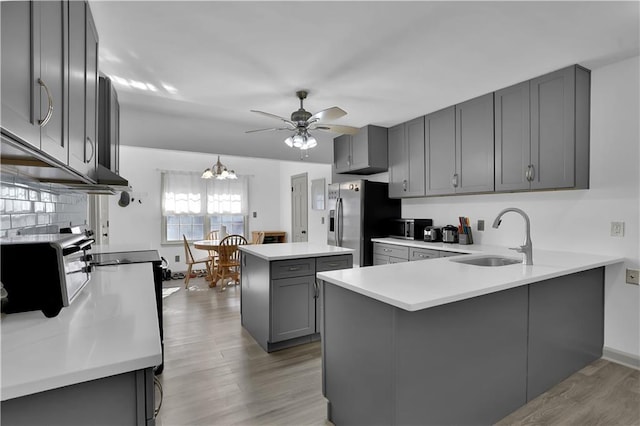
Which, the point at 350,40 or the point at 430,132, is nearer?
the point at 350,40

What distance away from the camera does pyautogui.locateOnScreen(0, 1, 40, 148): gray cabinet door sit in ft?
2.46

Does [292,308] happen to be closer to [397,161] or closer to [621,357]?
[397,161]

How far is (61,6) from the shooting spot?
3.86 feet

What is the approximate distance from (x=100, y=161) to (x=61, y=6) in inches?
48.7

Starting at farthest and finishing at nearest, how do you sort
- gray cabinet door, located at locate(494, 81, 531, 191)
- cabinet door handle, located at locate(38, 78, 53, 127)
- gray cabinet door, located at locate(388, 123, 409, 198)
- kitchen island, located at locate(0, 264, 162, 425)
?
gray cabinet door, located at locate(388, 123, 409, 198) < gray cabinet door, located at locate(494, 81, 531, 191) < cabinet door handle, located at locate(38, 78, 53, 127) < kitchen island, located at locate(0, 264, 162, 425)

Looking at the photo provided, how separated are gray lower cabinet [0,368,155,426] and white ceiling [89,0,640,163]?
1859 mm

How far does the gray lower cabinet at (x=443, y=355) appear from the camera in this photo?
1467 millimetres

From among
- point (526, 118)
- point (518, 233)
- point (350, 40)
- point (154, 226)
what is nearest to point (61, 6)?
point (350, 40)

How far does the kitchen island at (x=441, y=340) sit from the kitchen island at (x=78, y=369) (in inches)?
37.1

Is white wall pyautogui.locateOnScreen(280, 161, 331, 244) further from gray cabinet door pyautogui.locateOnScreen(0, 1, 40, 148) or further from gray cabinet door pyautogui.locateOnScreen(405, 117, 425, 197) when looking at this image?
gray cabinet door pyautogui.locateOnScreen(0, 1, 40, 148)

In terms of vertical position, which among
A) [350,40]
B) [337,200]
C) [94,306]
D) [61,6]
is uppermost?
[350,40]

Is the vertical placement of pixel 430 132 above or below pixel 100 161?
above

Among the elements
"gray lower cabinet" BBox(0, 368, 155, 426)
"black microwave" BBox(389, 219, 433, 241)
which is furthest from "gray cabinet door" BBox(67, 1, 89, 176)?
"black microwave" BBox(389, 219, 433, 241)

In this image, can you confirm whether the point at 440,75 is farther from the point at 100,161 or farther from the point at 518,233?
the point at 100,161
